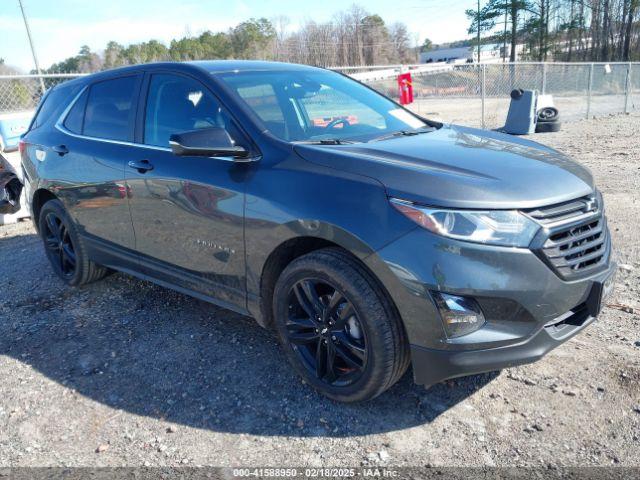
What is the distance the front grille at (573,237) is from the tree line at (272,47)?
5364 centimetres

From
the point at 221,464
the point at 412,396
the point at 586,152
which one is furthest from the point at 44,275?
the point at 586,152

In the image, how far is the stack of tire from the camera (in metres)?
14.2

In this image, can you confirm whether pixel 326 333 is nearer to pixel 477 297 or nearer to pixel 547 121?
pixel 477 297

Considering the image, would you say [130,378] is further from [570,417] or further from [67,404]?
[570,417]

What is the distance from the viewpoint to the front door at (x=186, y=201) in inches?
122

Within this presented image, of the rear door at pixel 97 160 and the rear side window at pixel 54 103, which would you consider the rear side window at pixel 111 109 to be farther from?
the rear side window at pixel 54 103

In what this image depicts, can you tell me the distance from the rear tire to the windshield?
7.01 ft

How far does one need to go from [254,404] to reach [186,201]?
1.29 meters

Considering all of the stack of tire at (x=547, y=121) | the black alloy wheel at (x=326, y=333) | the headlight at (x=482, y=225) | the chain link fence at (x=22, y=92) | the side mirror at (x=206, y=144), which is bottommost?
the stack of tire at (x=547, y=121)

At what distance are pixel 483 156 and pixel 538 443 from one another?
1.45 meters

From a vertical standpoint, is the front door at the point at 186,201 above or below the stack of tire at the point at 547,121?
above

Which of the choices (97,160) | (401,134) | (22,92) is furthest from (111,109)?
(22,92)

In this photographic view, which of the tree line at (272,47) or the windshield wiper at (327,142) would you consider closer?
the windshield wiper at (327,142)

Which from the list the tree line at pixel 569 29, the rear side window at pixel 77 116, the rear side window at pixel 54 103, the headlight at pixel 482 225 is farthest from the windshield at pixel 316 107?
the tree line at pixel 569 29
